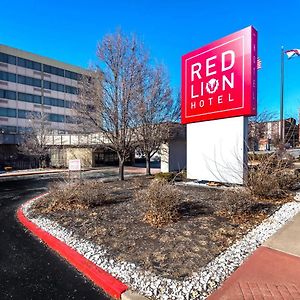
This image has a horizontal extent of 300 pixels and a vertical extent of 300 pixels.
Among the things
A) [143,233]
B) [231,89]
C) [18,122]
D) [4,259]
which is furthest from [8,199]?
[18,122]

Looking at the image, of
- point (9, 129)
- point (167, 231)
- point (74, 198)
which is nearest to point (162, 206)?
point (167, 231)

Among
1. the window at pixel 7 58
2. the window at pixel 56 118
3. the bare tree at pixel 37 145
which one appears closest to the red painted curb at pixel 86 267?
the bare tree at pixel 37 145

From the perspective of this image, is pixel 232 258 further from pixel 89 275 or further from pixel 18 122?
pixel 18 122

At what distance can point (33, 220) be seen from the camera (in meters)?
7.30

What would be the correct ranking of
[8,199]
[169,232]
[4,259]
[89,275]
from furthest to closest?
1. [8,199]
2. [169,232]
3. [4,259]
4. [89,275]

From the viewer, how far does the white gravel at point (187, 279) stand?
→ 3.46m

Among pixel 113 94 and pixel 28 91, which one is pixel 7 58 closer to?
pixel 28 91

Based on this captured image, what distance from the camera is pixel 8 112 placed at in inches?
1902

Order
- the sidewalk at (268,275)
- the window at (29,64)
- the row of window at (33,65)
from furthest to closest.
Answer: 1. the window at (29,64)
2. the row of window at (33,65)
3. the sidewalk at (268,275)

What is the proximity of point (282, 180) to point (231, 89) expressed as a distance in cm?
399

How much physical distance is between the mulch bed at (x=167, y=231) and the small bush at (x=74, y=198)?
29cm

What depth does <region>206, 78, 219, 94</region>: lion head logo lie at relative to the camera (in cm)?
1106

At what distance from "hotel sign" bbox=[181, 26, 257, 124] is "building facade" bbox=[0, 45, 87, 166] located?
34.3 metres

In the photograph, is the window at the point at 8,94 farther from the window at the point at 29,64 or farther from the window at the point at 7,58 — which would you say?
the window at the point at 29,64
